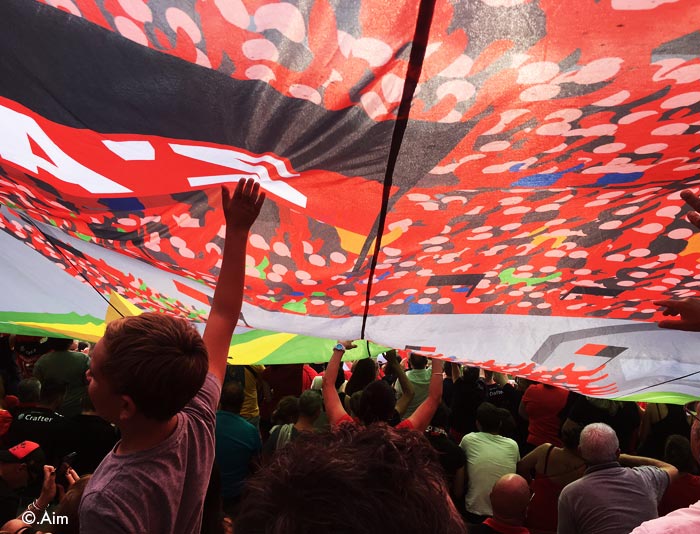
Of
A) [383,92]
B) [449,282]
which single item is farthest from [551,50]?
[449,282]

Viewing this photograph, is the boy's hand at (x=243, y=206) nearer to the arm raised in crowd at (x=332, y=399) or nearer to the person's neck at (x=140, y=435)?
the person's neck at (x=140, y=435)

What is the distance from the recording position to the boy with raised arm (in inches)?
51.2

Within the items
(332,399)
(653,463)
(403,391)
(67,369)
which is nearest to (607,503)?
(653,463)

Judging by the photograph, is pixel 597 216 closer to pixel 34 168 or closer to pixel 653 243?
pixel 653 243

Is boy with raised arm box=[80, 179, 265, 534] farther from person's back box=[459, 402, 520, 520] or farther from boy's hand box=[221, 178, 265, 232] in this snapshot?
person's back box=[459, 402, 520, 520]

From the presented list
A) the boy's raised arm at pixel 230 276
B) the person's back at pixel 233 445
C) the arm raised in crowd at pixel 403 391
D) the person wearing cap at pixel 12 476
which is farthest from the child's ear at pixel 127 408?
the arm raised in crowd at pixel 403 391

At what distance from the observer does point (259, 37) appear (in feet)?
5.02

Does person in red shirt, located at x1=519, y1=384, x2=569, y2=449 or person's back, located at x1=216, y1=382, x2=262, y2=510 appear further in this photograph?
person in red shirt, located at x1=519, y1=384, x2=569, y2=449

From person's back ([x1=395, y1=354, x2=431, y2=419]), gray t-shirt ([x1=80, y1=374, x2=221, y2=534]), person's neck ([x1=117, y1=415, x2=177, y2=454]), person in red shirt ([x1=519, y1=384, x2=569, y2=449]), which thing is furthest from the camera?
person's back ([x1=395, y1=354, x2=431, y2=419])

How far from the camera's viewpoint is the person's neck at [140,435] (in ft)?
4.55

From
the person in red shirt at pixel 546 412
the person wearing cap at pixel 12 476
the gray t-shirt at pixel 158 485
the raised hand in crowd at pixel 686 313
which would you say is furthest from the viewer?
the person in red shirt at pixel 546 412

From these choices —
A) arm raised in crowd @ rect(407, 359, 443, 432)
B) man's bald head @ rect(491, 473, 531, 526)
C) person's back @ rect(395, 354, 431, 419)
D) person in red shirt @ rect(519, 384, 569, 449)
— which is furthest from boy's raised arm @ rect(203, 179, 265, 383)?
person's back @ rect(395, 354, 431, 419)

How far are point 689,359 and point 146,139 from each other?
3087 mm

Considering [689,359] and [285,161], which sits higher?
[285,161]
